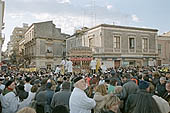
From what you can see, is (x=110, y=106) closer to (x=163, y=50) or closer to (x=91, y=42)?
(x=91, y=42)

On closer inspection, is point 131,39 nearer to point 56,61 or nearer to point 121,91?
point 56,61

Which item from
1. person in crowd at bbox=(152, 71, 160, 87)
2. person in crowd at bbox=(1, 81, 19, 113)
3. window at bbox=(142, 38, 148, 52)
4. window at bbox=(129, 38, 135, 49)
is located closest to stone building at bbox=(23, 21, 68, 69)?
window at bbox=(129, 38, 135, 49)

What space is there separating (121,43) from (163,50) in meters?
10.3

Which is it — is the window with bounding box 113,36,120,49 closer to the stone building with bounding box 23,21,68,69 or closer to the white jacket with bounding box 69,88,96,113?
the stone building with bounding box 23,21,68,69

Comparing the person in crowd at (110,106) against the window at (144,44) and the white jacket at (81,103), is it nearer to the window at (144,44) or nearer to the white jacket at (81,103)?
the white jacket at (81,103)

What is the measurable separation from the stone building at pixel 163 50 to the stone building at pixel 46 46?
19236 mm

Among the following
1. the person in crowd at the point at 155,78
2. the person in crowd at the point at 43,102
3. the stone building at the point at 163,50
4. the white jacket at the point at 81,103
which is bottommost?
the person in crowd at the point at 43,102

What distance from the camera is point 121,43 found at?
27.2m

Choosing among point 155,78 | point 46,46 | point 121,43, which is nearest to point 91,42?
point 121,43

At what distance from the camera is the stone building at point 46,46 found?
33094 mm

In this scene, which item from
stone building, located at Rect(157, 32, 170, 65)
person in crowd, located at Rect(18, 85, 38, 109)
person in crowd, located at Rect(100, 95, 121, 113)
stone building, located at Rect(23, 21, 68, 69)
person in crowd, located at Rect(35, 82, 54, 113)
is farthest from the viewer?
stone building, located at Rect(23, 21, 68, 69)

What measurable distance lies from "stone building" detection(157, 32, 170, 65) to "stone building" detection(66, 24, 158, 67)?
2259mm

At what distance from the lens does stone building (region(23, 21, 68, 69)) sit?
109 ft

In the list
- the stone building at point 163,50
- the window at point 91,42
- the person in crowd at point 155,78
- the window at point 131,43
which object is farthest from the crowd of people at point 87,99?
the stone building at point 163,50
